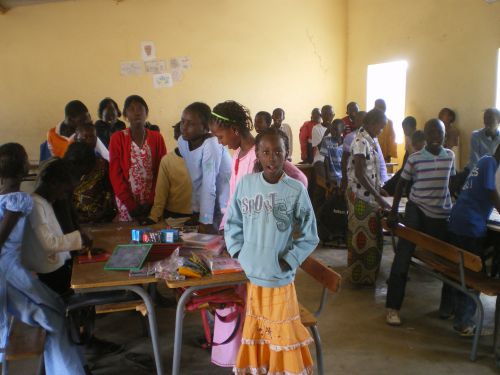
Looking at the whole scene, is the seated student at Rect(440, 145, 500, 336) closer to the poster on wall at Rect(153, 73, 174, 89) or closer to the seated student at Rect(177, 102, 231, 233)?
the seated student at Rect(177, 102, 231, 233)

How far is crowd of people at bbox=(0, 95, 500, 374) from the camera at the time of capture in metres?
2.04

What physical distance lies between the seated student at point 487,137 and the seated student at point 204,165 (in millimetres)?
3330

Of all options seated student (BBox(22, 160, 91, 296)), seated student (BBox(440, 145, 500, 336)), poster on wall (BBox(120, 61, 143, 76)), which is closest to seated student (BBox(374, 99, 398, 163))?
seated student (BBox(440, 145, 500, 336))

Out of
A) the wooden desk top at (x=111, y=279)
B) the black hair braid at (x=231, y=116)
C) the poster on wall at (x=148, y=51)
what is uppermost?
the poster on wall at (x=148, y=51)

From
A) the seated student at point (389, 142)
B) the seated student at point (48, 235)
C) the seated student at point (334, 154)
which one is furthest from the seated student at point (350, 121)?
the seated student at point (48, 235)

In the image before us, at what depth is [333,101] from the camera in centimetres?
937

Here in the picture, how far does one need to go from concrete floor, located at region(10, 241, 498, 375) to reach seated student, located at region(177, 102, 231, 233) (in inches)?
36.1

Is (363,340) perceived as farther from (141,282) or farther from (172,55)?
(172,55)

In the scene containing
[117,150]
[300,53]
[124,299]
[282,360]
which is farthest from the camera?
[300,53]

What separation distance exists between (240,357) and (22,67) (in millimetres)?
7359

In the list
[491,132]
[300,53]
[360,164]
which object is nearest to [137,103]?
[360,164]

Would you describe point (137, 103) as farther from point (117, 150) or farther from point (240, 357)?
point (240, 357)

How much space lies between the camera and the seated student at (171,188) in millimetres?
3154

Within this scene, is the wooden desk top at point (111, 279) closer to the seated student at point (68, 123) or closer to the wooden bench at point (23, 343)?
the wooden bench at point (23, 343)
